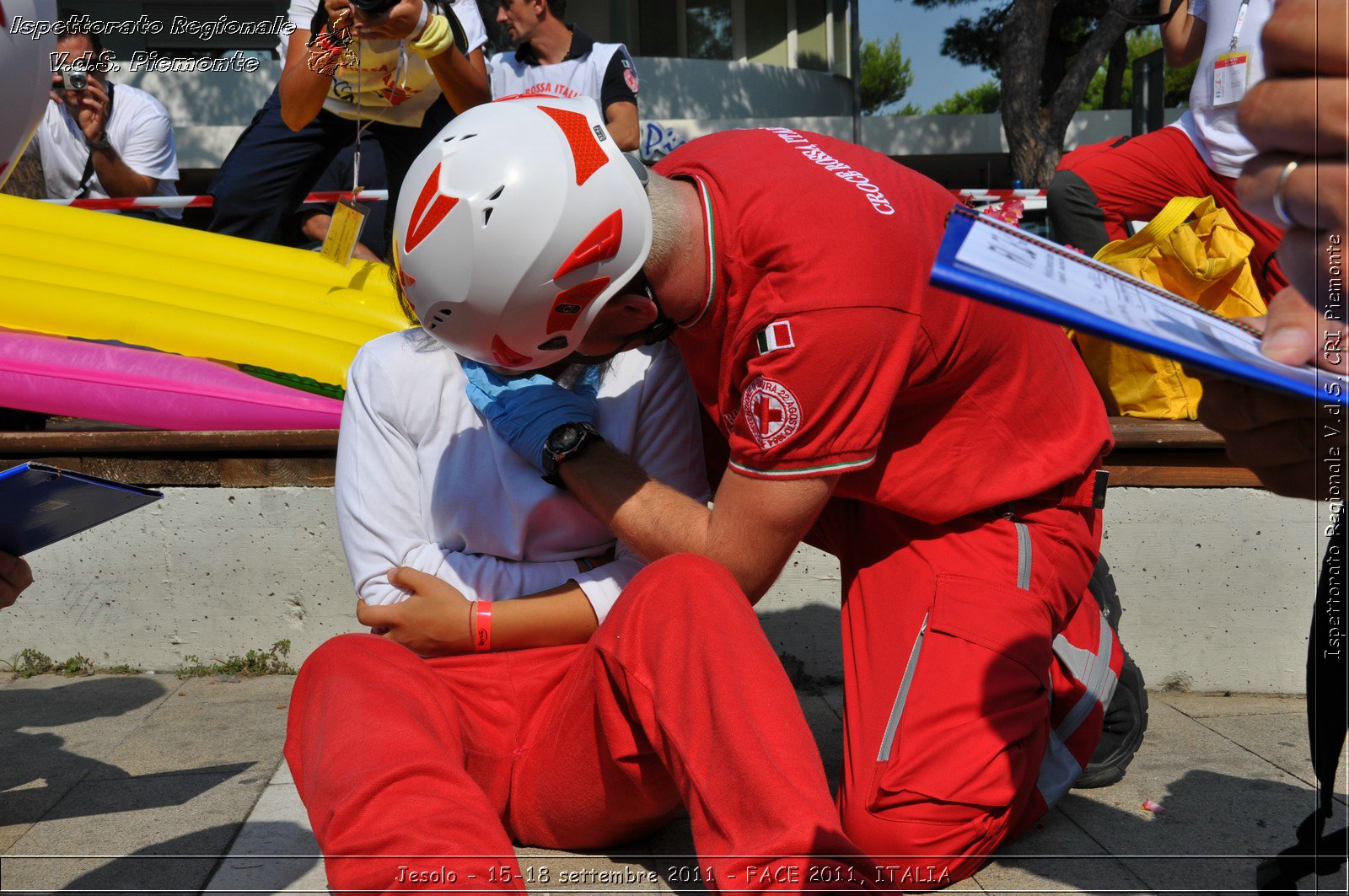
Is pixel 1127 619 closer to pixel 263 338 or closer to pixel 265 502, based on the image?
pixel 265 502

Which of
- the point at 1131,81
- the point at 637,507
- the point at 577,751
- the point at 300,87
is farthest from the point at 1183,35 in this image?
the point at 1131,81

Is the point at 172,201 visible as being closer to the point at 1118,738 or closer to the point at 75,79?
the point at 75,79

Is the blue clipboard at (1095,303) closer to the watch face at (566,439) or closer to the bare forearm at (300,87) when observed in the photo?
the watch face at (566,439)

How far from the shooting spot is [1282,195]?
Answer: 130 centimetres

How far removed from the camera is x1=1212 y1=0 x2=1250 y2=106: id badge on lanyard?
151 inches

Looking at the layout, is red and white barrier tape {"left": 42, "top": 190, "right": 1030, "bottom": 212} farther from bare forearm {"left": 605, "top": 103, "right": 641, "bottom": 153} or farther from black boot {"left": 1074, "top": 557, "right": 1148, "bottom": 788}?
black boot {"left": 1074, "top": 557, "right": 1148, "bottom": 788}

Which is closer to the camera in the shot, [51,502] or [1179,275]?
[51,502]

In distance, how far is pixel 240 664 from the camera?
144 inches

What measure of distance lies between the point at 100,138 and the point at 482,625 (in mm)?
4931

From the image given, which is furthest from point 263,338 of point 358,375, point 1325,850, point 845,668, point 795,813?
point 1325,850

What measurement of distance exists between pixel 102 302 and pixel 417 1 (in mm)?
1586

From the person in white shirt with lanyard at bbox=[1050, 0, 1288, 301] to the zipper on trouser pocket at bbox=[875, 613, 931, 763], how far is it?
2.02 m

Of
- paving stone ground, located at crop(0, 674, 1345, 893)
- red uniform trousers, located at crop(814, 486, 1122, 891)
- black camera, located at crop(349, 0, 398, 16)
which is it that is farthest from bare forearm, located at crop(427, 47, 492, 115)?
red uniform trousers, located at crop(814, 486, 1122, 891)

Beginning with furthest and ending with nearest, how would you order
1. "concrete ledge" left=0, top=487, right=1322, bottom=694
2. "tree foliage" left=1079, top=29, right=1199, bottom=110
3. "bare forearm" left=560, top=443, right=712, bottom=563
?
1. "tree foliage" left=1079, top=29, right=1199, bottom=110
2. "concrete ledge" left=0, top=487, right=1322, bottom=694
3. "bare forearm" left=560, top=443, right=712, bottom=563
